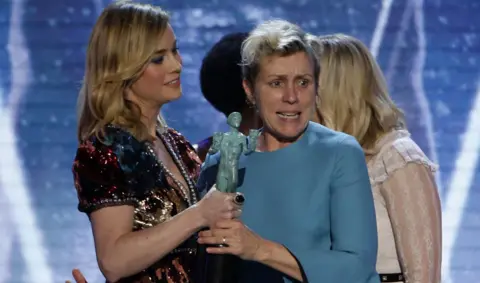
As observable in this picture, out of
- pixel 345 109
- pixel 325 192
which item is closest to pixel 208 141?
pixel 345 109

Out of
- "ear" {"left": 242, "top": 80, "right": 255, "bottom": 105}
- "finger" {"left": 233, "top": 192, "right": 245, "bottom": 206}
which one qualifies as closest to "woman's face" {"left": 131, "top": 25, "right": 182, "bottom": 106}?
"ear" {"left": 242, "top": 80, "right": 255, "bottom": 105}

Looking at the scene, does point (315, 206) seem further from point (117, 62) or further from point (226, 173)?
point (117, 62)

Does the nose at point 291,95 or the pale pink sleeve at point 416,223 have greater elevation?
the nose at point 291,95

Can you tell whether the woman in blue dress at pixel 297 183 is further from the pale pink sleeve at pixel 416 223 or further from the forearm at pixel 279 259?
the pale pink sleeve at pixel 416 223

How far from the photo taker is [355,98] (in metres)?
2.71

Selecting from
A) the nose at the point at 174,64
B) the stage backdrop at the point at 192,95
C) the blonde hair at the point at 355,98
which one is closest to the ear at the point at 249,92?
the nose at the point at 174,64

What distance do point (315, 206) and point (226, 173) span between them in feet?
0.69

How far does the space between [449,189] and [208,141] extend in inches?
56.2

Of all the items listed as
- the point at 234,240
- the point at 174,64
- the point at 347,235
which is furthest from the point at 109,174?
the point at 347,235

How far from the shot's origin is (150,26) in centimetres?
231

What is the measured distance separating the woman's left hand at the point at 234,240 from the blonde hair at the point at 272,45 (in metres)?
0.35

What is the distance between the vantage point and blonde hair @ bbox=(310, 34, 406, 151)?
2695mm

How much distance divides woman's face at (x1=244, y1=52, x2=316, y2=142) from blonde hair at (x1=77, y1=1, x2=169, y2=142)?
0.29 meters

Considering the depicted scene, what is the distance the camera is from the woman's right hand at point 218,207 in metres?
1.98
